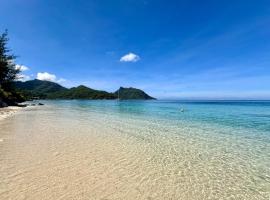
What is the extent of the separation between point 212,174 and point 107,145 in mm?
5655

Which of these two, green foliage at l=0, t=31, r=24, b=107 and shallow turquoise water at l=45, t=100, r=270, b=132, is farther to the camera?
green foliage at l=0, t=31, r=24, b=107

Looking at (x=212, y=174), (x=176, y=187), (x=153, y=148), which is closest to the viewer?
(x=176, y=187)

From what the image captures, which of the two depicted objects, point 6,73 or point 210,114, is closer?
point 210,114

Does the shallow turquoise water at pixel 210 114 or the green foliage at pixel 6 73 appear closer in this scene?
the shallow turquoise water at pixel 210 114

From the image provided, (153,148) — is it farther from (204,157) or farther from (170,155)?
(204,157)

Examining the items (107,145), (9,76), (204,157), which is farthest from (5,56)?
(204,157)

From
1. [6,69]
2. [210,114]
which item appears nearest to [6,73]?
[6,69]

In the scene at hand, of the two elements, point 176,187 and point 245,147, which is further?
point 245,147

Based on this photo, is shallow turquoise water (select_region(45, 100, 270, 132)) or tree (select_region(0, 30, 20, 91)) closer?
shallow turquoise water (select_region(45, 100, 270, 132))

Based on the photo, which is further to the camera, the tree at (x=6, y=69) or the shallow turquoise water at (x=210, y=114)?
the tree at (x=6, y=69)

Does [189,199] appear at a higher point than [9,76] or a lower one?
lower

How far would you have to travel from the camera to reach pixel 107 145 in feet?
35.1

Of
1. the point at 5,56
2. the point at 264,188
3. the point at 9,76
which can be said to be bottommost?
the point at 264,188

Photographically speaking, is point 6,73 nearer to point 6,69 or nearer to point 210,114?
point 6,69
